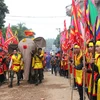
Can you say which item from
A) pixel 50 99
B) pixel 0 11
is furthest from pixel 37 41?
pixel 0 11

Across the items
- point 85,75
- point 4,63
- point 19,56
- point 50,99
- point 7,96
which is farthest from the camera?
point 4,63

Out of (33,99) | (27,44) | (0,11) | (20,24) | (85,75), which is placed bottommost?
(33,99)

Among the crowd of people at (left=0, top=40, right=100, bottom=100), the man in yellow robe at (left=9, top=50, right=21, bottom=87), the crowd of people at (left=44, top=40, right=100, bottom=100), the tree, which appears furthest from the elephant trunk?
the tree

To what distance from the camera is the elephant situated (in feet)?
38.8

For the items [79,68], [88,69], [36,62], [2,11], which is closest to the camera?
[88,69]

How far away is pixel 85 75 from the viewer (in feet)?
21.8

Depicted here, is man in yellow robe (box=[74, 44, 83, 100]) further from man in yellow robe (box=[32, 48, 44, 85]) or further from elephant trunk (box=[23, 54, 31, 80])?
elephant trunk (box=[23, 54, 31, 80])

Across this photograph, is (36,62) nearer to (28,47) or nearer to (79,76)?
(28,47)

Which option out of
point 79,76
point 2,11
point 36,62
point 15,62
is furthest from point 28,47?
point 2,11

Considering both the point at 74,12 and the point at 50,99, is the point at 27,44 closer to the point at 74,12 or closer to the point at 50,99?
the point at 50,99

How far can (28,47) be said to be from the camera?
11.8m

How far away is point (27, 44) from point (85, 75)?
5.56m

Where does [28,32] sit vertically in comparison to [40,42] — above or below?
above

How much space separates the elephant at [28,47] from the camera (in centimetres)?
1184
